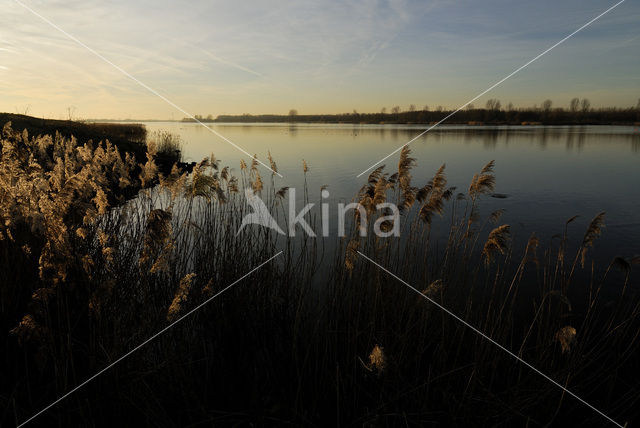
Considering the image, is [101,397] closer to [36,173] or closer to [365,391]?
[365,391]

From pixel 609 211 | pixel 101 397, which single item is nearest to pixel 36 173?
pixel 101 397

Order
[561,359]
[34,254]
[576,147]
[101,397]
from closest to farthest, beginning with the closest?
[101,397], [561,359], [34,254], [576,147]

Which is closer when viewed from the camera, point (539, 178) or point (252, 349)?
point (252, 349)

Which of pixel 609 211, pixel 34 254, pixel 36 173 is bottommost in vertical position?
pixel 609 211

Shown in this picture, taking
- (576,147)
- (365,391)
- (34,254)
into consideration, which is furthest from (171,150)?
(576,147)

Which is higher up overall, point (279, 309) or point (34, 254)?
point (34, 254)

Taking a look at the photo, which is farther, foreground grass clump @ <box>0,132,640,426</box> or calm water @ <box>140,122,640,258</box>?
calm water @ <box>140,122,640,258</box>

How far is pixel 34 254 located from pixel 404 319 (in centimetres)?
452

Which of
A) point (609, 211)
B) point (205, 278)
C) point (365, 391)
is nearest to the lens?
point (365, 391)

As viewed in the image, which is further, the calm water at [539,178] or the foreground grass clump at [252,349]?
the calm water at [539,178]

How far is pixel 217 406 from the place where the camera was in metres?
3.02

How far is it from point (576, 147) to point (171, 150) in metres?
29.6

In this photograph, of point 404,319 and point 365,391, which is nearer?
point 365,391

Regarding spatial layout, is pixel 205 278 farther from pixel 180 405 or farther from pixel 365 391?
pixel 365 391
